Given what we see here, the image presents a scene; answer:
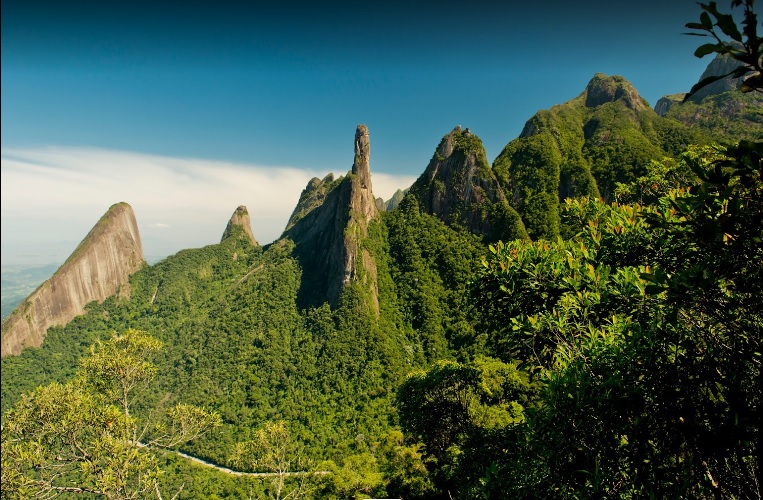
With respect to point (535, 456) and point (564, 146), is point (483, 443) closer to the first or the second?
point (535, 456)

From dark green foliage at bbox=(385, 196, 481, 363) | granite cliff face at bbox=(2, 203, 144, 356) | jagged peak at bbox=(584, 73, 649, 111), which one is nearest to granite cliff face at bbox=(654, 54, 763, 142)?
jagged peak at bbox=(584, 73, 649, 111)

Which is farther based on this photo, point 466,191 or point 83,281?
point 83,281

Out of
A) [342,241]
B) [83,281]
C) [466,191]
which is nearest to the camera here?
[342,241]

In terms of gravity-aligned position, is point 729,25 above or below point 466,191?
below

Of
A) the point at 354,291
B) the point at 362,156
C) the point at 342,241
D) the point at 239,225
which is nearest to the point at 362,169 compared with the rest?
the point at 362,156

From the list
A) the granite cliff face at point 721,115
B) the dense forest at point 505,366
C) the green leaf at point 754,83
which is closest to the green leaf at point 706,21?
the dense forest at point 505,366

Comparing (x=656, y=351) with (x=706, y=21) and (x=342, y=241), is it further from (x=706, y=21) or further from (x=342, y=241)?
(x=342, y=241)

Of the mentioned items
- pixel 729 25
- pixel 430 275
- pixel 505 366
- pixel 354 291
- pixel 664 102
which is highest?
pixel 664 102
